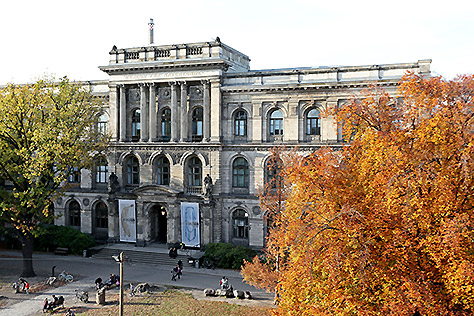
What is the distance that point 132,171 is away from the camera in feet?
156

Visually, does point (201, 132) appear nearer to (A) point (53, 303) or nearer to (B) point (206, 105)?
(B) point (206, 105)

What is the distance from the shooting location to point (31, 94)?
36.3m

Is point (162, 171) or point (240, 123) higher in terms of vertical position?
point (240, 123)

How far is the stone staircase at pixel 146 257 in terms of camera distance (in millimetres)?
41969

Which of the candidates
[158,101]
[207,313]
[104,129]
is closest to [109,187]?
[104,129]

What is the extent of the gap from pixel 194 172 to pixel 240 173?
4771 mm

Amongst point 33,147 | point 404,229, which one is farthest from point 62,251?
point 404,229

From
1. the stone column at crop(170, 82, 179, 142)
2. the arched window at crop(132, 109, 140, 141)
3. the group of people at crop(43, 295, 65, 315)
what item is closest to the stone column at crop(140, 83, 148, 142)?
the arched window at crop(132, 109, 140, 141)

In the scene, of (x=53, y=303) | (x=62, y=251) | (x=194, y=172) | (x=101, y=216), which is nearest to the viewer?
(x=53, y=303)

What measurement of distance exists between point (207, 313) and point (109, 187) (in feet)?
72.7

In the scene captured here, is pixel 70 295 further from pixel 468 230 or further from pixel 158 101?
pixel 468 230

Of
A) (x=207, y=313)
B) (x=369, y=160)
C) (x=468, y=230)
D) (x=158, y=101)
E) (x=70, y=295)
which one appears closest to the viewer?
(x=468, y=230)

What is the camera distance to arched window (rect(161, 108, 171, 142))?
150 ft

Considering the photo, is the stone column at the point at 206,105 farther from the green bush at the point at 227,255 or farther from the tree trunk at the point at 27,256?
the tree trunk at the point at 27,256
